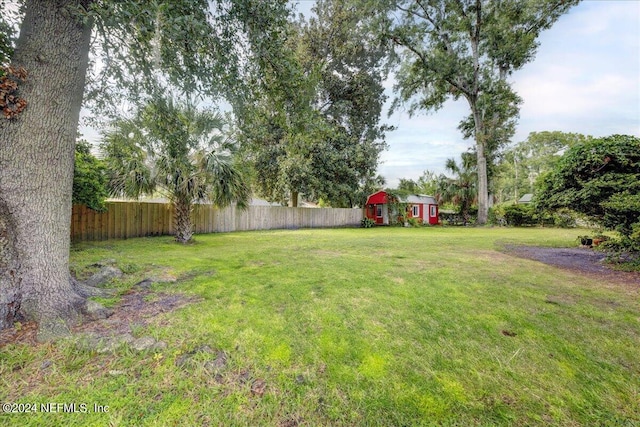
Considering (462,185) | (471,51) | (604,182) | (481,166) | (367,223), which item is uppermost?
(471,51)

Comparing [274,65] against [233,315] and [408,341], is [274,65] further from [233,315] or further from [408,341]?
[408,341]

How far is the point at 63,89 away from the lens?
242 centimetres

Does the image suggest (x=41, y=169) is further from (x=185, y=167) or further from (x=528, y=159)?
(x=528, y=159)

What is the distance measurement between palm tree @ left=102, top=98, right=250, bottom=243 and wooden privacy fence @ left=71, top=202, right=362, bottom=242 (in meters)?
1.42

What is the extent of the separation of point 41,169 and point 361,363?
3.28 m

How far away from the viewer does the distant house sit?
20.2 m

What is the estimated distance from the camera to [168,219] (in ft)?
32.6

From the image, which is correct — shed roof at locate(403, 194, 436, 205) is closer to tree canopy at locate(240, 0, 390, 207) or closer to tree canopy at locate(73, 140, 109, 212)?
tree canopy at locate(240, 0, 390, 207)

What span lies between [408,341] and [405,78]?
1992 cm

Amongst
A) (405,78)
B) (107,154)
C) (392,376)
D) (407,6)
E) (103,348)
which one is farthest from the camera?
(405,78)

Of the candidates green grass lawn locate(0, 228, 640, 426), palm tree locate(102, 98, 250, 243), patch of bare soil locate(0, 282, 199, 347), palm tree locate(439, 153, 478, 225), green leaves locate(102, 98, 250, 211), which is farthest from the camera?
palm tree locate(439, 153, 478, 225)

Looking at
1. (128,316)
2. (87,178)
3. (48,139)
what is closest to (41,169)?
(48,139)

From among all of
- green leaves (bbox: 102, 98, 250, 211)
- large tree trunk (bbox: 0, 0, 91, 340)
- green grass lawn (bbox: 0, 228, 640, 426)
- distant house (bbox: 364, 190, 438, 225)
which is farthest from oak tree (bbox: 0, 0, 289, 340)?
distant house (bbox: 364, 190, 438, 225)

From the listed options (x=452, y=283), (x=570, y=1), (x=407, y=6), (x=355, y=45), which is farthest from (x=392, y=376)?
(x=570, y=1)
